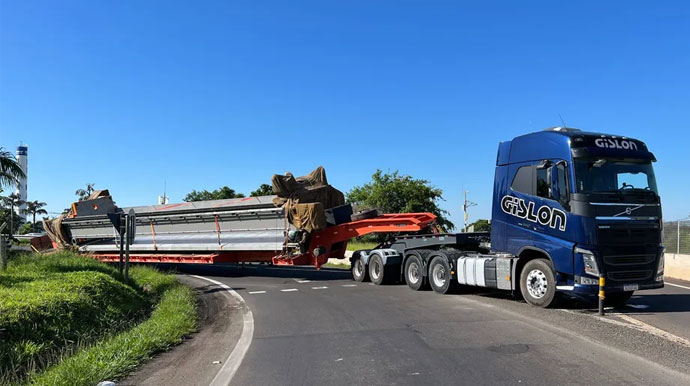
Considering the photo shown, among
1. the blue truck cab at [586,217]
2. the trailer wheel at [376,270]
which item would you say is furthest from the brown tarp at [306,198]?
the blue truck cab at [586,217]

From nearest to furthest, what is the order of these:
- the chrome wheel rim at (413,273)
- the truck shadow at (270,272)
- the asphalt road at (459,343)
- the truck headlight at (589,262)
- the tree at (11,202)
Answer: the asphalt road at (459,343), the truck headlight at (589,262), the chrome wheel rim at (413,273), the truck shadow at (270,272), the tree at (11,202)

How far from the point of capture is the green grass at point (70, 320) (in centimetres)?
635

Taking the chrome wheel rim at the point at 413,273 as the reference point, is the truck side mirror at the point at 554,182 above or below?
above

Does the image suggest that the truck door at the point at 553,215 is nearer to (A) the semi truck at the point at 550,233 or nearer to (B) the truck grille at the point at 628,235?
(A) the semi truck at the point at 550,233

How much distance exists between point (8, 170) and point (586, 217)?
52.2ft

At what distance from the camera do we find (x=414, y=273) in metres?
13.9

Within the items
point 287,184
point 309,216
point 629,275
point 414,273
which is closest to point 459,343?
point 629,275

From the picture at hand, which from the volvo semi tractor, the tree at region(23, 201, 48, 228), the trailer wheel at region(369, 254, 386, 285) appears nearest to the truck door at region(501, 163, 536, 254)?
the volvo semi tractor

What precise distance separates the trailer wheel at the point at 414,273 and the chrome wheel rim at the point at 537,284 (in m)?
3.58

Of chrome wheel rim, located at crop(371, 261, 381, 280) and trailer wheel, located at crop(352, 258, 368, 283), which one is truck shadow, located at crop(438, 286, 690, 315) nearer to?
chrome wheel rim, located at crop(371, 261, 381, 280)

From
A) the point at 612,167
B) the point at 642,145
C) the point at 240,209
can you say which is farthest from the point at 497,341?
the point at 240,209

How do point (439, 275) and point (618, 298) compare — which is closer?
point (618, 298)

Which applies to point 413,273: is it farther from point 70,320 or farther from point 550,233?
point 70,320

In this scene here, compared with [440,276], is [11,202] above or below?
above
